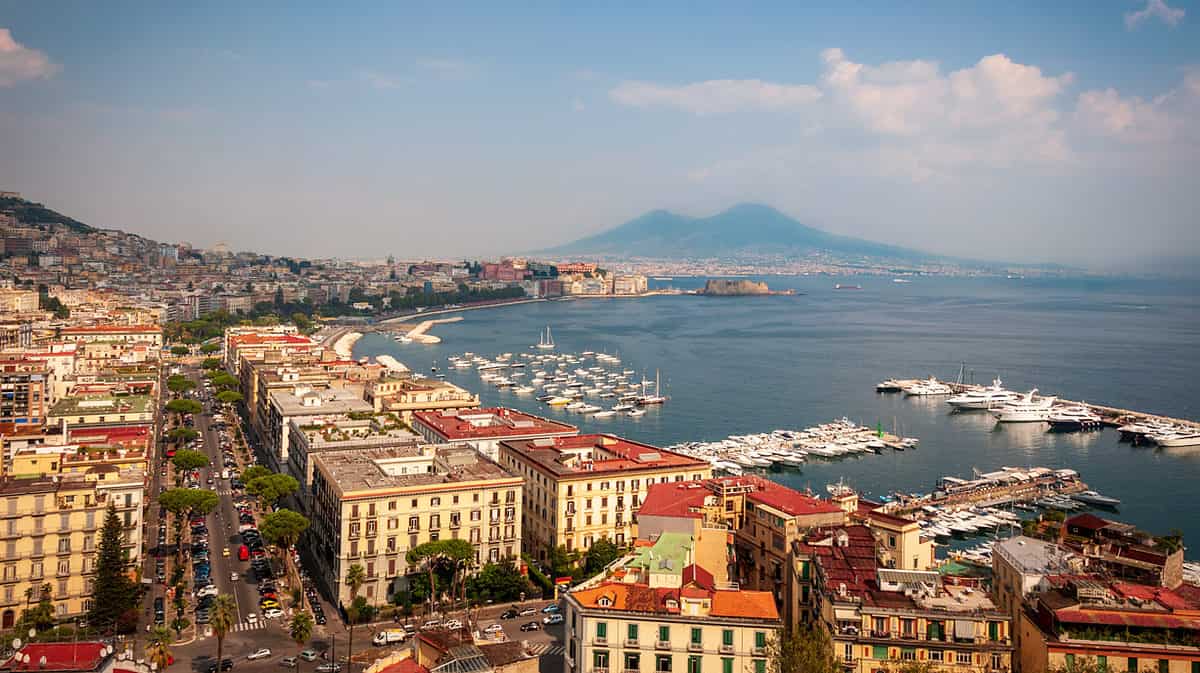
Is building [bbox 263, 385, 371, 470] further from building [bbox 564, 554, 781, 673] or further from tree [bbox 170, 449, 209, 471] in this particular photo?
building [bbox 564, 554, 781, 673]

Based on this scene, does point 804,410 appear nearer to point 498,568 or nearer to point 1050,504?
point 1050,504

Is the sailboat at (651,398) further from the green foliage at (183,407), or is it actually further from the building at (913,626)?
the building at (913,626)

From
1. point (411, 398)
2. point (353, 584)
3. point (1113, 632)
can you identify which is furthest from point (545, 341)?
point (1113, 632)

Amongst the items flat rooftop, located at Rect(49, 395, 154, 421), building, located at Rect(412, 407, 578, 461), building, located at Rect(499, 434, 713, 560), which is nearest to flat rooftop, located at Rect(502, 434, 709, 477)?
building, located at Rect(499, 434, 713, 560)

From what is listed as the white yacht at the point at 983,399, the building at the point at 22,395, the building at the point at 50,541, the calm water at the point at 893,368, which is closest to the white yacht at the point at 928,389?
the calm water at the point at 893,368

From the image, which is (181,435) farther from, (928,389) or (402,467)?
(928,389)

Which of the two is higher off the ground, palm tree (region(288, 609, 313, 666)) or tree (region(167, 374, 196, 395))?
tree (region(167, 374, 196, 395))
